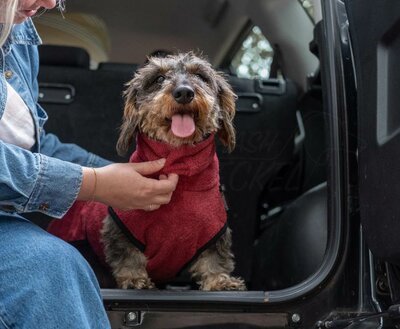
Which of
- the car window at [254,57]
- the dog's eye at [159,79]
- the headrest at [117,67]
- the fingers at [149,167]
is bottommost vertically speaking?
the fingers at [149,167]

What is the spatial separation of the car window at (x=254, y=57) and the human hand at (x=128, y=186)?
151cm

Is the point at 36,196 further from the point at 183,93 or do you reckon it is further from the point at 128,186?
the point at 183,93

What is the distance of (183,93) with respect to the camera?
7.32 ft

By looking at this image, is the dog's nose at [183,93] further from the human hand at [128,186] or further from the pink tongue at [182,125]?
the human hand at [128,186]

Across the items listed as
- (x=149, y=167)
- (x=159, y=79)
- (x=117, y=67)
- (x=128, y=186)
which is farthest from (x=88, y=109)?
(x=128, y=186)

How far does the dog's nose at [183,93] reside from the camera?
2229 millimetres

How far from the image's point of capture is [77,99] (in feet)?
9.69

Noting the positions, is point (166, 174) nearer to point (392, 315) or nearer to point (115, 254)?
point (115, 254)

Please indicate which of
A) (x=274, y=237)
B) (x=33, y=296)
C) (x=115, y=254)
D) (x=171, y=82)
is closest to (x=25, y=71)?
(x=171, y=82)

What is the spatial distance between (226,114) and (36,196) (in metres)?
0.92

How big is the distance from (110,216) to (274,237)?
29.8 inches

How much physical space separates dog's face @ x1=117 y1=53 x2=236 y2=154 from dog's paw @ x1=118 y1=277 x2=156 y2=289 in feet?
1.45

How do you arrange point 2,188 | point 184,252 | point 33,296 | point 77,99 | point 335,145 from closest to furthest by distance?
point 33,296 → point 2,188 → point 335,145 → point 184,252 → point 77,99

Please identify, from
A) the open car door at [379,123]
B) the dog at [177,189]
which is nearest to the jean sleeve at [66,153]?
the dog at [177,189]
